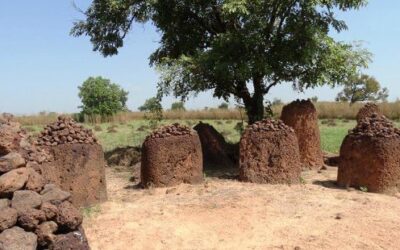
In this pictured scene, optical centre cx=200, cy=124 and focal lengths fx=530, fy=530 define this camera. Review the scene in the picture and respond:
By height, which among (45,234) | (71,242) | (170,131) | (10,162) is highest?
(170,131)

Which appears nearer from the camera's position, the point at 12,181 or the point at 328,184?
the point at 12,181

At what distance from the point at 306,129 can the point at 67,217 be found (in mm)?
7893

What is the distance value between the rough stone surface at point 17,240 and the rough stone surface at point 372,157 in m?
6.68

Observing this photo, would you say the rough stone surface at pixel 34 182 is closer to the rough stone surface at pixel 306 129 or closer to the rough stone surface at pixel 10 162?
the rough stone surface at pixel 10 162

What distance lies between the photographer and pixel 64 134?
8742mm

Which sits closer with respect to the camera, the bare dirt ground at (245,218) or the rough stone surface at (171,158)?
the bare dirt ground at (245,218)

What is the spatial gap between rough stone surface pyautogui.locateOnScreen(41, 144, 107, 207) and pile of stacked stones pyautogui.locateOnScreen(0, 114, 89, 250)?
274cm

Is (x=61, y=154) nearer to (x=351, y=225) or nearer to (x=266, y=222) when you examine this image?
(x=266, y=222)

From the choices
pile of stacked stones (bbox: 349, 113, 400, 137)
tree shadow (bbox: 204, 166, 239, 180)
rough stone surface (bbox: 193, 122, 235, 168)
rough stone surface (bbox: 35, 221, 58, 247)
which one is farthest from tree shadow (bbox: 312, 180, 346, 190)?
rough stone surface (bbox: 35, 221, 58, 247)

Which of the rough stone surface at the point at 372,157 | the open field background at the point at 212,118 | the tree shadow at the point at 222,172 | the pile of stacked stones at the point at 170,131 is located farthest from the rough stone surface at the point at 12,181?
the open field background at the point at 212,118

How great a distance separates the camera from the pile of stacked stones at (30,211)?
4.88 metres

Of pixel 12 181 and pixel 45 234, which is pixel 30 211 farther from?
pixel 12 181

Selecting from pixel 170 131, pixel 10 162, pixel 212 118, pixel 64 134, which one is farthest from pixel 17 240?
pixel 212 118

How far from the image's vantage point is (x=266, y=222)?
25.0 ft
